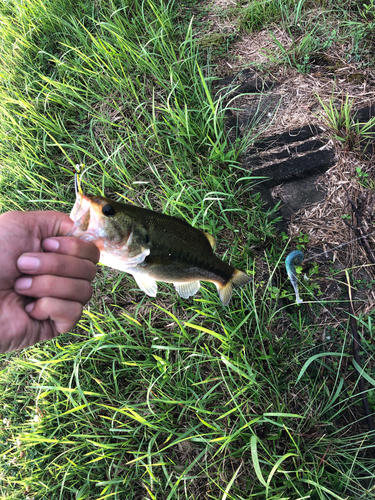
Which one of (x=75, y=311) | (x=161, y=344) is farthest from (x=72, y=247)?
(x=161, y=344)

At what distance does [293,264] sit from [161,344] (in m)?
1.17

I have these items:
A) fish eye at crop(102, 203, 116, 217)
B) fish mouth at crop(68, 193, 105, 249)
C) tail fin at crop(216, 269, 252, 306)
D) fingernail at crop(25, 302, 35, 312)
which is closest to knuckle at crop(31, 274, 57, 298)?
fingernail at crop(25, 302, 35, 312)

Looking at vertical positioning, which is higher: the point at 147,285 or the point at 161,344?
the point at 147,285

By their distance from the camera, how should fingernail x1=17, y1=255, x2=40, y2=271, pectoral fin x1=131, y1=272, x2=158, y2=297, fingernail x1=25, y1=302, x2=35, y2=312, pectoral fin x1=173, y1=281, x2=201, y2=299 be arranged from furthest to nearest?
pectoral fin x1=173, y1=281, x2=201, y2=299 < pectoral fin x1=131, y1=272, x2=158, y2=297 < fingernail x1=25, y1=302, x2=35, y2=312 < fingernail x1=17, y1=255, x2=40, y2=271

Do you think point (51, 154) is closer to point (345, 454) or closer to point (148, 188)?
point (148, 188)

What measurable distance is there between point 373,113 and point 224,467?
2.97 m

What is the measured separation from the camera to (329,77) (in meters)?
2.90

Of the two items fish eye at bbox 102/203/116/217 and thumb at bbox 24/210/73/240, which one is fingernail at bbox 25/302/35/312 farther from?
fish eye at bbox 102/203/116/217

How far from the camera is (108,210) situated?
1.49 m

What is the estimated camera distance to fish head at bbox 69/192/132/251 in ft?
4.85

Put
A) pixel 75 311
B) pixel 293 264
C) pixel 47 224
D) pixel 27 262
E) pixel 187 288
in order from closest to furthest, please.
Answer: pixel 27 262 < pixel 75 311 < pixel 47 224 < pixel 187 288 < pixel 293 264

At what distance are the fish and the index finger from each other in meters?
0.03

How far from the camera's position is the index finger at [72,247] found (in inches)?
59.1

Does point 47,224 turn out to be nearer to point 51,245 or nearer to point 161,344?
point 51,245
